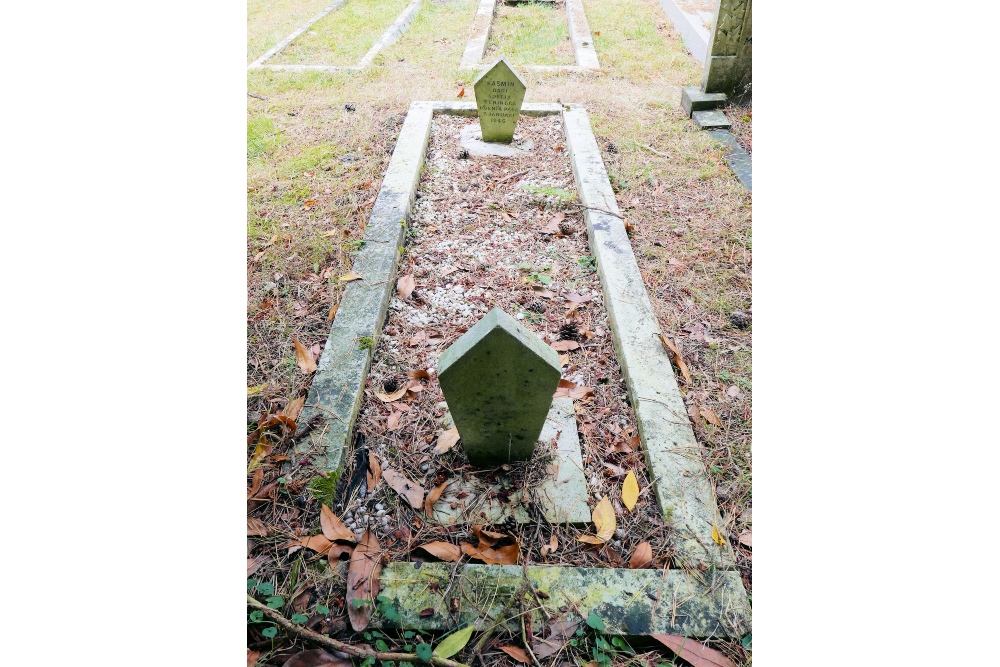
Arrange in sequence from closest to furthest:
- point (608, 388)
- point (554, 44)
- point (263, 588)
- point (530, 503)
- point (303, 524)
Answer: point (263, 588) < point (303, 524) < point (530, 503) < point (608, 388) < point (554, 44)

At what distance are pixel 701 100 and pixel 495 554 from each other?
16.3 feet

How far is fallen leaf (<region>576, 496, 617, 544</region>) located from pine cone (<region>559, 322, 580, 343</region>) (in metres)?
0.99

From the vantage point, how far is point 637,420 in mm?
2348

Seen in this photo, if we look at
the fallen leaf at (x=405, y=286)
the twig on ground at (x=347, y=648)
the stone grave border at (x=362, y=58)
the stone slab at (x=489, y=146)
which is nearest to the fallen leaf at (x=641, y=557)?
the twig on ground at (x=347, y=648)

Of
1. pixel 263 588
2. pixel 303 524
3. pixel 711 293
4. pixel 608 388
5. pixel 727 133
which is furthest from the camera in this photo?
pixel 727 133

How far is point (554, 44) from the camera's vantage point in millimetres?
7859

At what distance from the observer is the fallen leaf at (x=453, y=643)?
5.10ft

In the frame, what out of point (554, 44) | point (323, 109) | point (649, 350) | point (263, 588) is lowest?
point (263, 588)

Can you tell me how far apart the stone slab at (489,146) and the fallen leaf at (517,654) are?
395 centimetres

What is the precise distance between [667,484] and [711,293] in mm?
1491

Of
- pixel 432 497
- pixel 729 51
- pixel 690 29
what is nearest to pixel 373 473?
pixel 432 497

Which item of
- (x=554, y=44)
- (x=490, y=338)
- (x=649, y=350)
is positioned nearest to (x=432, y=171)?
(x=649, y=350)

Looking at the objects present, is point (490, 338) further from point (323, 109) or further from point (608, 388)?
point (323, 109)

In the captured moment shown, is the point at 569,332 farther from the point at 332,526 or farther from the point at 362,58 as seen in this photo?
the point at 362,58
